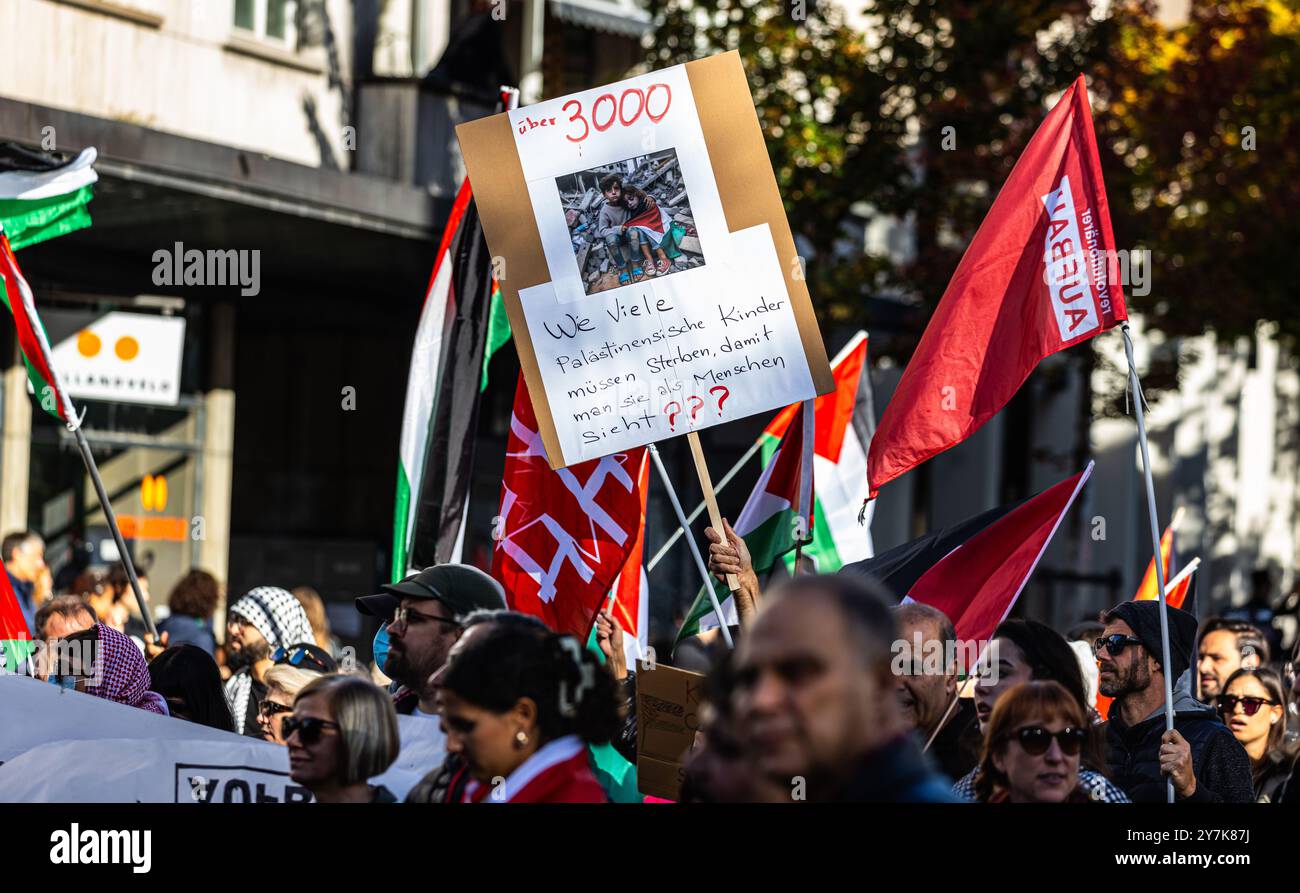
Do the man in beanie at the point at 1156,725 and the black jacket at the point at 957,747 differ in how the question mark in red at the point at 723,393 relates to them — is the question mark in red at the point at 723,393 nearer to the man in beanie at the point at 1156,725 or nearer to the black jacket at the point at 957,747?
the black jacket at the point at 957,747

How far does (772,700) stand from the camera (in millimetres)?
2814

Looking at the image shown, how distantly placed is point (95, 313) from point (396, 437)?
4125mm

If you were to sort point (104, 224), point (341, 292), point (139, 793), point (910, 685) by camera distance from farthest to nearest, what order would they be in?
point (341, 292)
point (104, 224)
point (910, 685)
point (139, 793)

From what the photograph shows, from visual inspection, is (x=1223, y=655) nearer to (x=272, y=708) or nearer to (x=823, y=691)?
(x=272, y=708)

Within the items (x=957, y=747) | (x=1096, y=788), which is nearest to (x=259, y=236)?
(x=957, y=747)

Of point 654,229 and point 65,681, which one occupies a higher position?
point 654,229

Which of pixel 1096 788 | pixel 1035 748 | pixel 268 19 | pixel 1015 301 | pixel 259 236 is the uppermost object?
pixel 268 19

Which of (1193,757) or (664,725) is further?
(1193,757)

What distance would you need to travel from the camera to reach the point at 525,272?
264 inches

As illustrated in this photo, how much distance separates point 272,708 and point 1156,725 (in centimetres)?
282

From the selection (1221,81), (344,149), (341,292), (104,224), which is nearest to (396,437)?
(341,292)

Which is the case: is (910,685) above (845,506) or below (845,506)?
below

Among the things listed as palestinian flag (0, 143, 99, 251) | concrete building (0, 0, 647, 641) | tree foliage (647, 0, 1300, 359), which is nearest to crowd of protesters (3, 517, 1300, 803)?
palestinian flag (0, 143, 99, 251)
